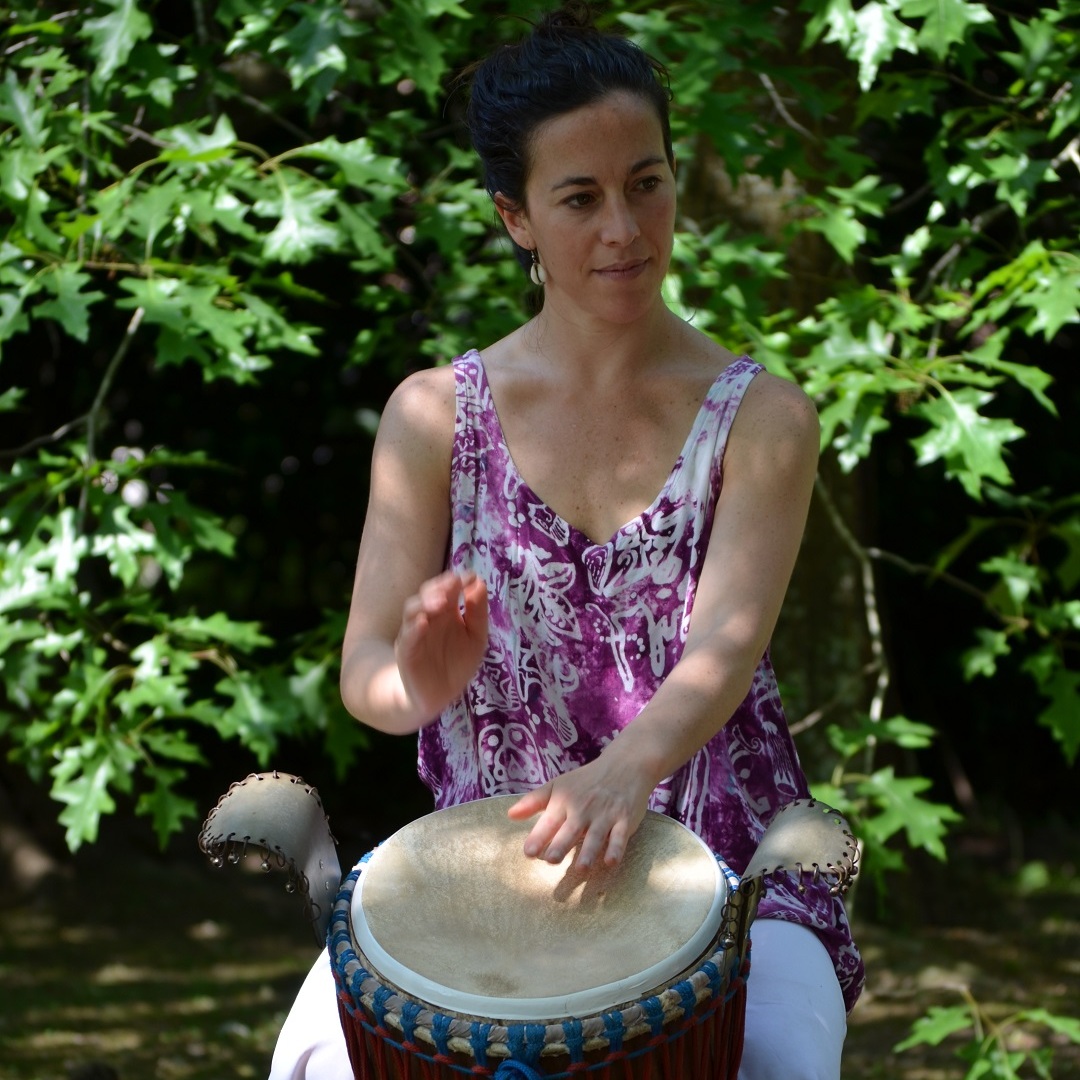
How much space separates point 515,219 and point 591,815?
2.76ft

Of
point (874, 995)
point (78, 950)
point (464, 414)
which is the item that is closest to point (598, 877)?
point (464, 414)

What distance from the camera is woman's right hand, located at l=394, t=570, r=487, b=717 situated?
1.72 metres

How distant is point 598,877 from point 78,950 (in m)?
2.75

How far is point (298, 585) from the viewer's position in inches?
179

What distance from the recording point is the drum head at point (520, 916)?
1621 millimetres

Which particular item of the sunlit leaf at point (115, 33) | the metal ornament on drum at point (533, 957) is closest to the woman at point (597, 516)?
the metal ornament on drum at point (533, 957)

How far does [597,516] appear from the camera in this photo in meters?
2.09

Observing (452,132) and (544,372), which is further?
(452,132)

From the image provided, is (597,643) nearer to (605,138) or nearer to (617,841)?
(617,841)

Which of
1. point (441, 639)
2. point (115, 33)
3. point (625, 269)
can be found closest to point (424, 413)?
point (625, 269)

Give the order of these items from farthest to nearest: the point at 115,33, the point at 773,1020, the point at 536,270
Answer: the point at 115,33 < the point at 536,270 < the point at 773,1020

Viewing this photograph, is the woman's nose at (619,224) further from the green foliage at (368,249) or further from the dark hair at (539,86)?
the green foliage at (368,249)

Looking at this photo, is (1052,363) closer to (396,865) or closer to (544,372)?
(544,372)

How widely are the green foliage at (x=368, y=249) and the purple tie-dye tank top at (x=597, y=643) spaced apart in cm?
83
